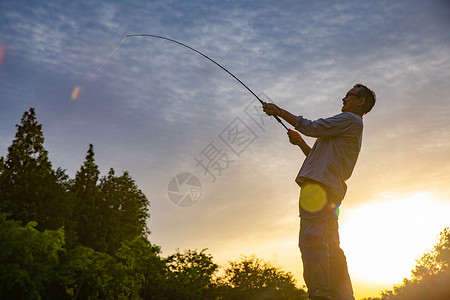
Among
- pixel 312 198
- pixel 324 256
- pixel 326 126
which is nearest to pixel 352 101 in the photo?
pixel 326 126

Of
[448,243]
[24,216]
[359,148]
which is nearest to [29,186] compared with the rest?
[24,216]

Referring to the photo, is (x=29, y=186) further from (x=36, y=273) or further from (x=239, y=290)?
(x=239, y=290)

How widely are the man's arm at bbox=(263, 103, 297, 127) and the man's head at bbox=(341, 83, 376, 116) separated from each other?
2.74ft

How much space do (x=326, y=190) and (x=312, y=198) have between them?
0.17 m

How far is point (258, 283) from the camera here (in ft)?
259

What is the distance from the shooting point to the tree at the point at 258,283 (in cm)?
7619

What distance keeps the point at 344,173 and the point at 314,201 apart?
598 millimetres

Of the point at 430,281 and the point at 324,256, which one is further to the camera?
the point at 430,281

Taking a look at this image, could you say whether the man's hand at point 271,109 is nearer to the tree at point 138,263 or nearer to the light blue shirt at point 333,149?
the light blue shirt at point 333,149

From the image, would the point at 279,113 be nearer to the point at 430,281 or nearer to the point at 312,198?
the point at 312,198

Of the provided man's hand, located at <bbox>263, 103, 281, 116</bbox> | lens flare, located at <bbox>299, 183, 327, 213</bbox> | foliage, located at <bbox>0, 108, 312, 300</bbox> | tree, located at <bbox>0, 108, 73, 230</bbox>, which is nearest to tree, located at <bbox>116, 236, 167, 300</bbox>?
foliage, located at <bbox>0, 108, 312, 300</bbox>

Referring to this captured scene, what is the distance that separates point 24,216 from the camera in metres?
48.2

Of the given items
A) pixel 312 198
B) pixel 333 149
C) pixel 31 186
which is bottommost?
pixel 312 198

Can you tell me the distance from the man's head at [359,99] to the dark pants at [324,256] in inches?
49.7
